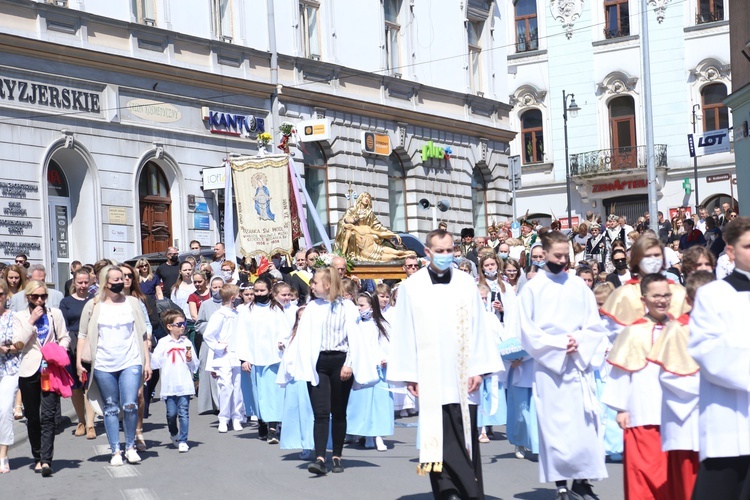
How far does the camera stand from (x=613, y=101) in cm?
5553

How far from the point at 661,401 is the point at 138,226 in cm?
2142

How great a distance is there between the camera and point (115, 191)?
27.7 m

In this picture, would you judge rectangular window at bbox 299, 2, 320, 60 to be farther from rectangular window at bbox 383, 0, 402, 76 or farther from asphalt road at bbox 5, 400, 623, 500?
asphalt road at bbox 5, 400, 623, 500

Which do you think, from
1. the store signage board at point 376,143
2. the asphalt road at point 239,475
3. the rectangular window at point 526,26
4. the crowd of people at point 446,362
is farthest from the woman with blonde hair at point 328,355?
the rectangular window at point 526,26

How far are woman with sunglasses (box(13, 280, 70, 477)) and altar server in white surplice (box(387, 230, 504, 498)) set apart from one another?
4.16 metres

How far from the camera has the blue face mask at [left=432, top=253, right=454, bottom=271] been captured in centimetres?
927

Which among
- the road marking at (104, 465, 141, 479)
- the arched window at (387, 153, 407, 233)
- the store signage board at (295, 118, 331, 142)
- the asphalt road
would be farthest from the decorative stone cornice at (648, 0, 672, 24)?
the road marking at (104, 465, 141, 479)

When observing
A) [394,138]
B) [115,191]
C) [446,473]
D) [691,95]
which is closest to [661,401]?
[446,473]

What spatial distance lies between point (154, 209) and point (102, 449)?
15.8 metres

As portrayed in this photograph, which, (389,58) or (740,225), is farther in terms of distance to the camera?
(389,58)

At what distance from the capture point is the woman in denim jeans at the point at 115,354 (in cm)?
1224

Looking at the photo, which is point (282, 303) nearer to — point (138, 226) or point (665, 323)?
point (665, 323)

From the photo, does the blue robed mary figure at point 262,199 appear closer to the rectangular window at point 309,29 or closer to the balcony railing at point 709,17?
the rectangular window at point 309,29

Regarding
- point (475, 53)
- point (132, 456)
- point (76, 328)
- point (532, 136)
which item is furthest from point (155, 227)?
point (532, 136)
